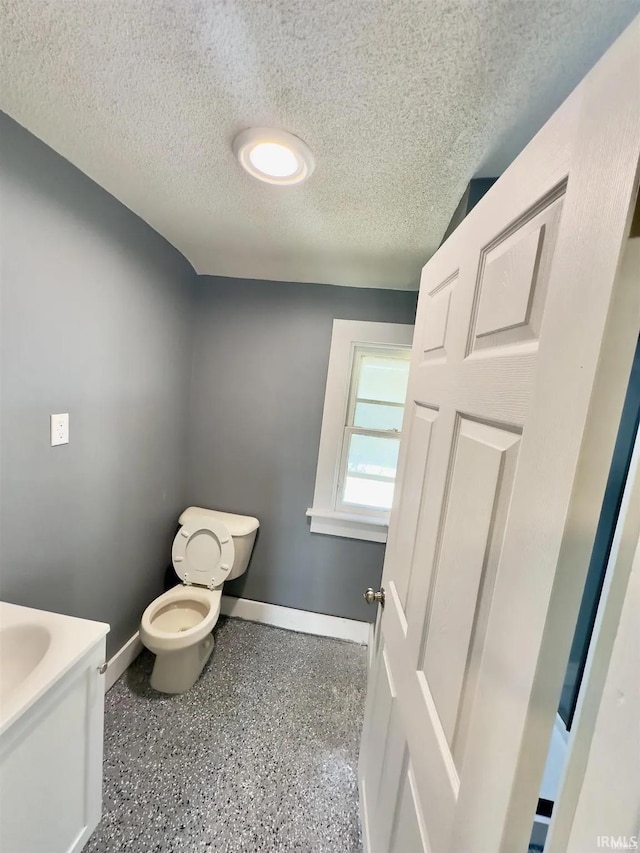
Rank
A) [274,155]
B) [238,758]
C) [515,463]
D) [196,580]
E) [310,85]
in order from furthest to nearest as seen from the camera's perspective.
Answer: [196,580] < [238,758] < [274,155] < [310,85] < [515,463]

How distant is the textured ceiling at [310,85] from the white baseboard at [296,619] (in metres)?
2.20

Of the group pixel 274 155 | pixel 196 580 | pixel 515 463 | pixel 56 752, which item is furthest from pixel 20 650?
pixel 274 155

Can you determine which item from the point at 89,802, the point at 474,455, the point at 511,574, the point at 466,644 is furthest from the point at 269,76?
the point at 89,802

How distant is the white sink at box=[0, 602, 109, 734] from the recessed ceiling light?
4.84ft

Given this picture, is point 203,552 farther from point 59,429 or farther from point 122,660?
point 59,429

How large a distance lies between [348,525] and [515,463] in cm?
161

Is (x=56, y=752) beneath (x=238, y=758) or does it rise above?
above

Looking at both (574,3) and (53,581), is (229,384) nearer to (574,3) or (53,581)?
(53,581)

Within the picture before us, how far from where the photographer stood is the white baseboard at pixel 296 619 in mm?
2031

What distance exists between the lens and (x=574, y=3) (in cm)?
55

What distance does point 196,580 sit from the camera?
185 cm

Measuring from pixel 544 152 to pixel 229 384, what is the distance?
1778mm

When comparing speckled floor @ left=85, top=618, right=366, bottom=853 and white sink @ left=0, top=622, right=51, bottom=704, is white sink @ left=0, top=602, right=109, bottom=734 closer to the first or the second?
white sink @ left=0, top=622, right=51, bottom=704

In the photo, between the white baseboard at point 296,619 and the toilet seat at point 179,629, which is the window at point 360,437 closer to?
the white baseboard at point 296,619
